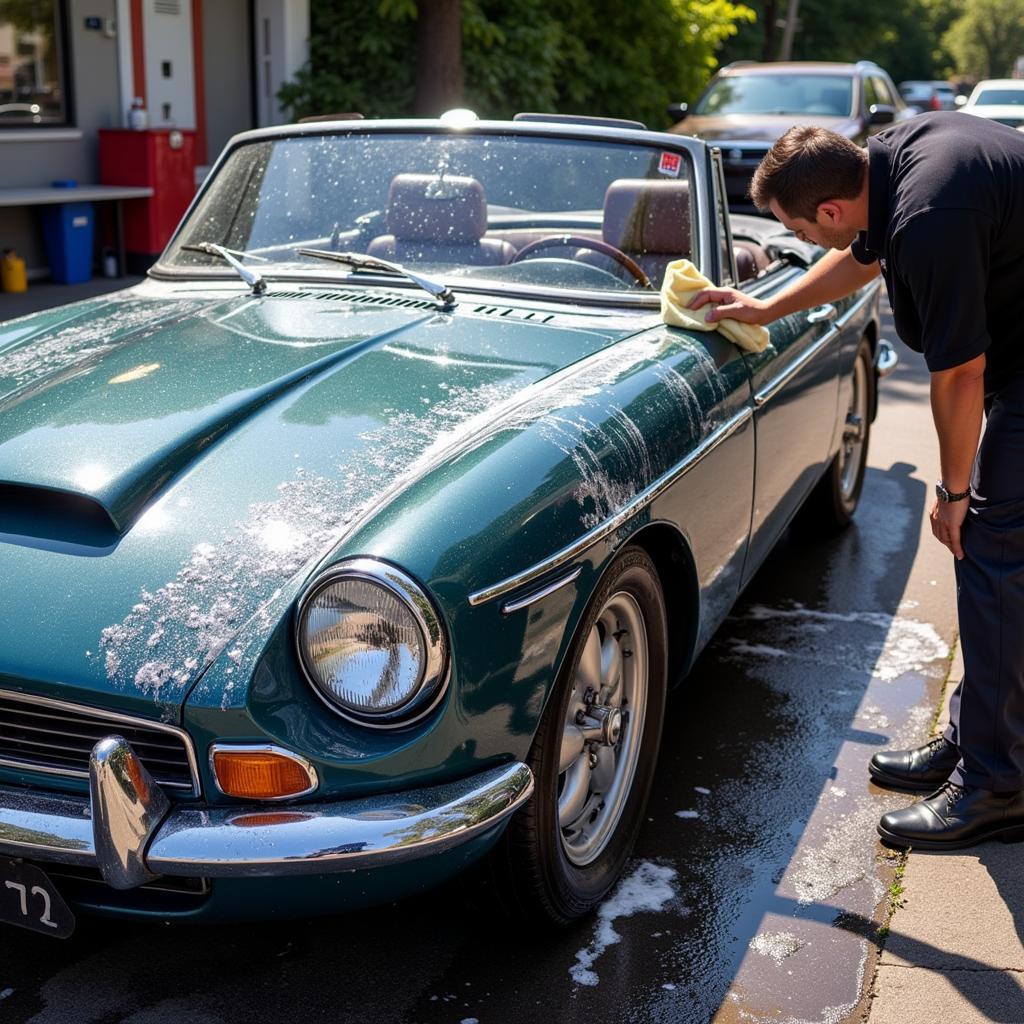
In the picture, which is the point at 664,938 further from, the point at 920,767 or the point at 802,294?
the point at 802,294

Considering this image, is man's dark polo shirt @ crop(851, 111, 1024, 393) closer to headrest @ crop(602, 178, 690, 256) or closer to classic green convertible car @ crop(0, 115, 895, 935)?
classic green convertible car @ crop(0, 115, 895, 935)

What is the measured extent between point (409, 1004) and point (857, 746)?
167cm

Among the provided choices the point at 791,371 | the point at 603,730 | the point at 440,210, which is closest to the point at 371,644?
the point at 603,730

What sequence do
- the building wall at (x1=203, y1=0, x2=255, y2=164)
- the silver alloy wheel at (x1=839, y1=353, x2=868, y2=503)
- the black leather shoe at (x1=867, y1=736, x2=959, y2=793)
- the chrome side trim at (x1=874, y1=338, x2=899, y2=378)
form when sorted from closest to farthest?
the black leather shoe at (x1=867, y1=736, x2=959, y2=793), the silver alloy wheel at (x1=839, y1=353, x2=868, y2=503), the chrome side trim at (x1=874, y1=338, x2=899, y2=378), the building wall at (x1=203, y1=0, x2=255, y2=164)

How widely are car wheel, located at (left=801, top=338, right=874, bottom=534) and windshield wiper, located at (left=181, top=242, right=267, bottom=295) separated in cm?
241

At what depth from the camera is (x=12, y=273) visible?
10.6 metres

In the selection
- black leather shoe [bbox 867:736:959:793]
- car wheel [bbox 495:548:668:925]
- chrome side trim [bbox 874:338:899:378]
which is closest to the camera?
car wheel [bbox 495:548:668:925]

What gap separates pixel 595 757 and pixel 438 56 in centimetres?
1102

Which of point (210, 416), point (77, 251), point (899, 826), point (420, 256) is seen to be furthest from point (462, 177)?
point (77, 251)

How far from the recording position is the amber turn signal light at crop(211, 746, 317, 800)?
2145mm

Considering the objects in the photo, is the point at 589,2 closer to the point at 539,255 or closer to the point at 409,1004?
the point at 539,255

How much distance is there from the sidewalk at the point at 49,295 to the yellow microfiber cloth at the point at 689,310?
6.99 m

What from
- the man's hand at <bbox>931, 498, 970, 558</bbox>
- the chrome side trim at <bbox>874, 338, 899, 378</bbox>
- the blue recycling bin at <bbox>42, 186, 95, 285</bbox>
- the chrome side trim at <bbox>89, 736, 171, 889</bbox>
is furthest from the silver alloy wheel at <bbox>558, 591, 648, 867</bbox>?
the blue recycling bin at <bbox>42, 186, 95, 285</bbox>

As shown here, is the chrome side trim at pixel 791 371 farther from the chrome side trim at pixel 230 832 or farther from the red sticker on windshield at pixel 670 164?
the chrome side trim at pixel 230 832
